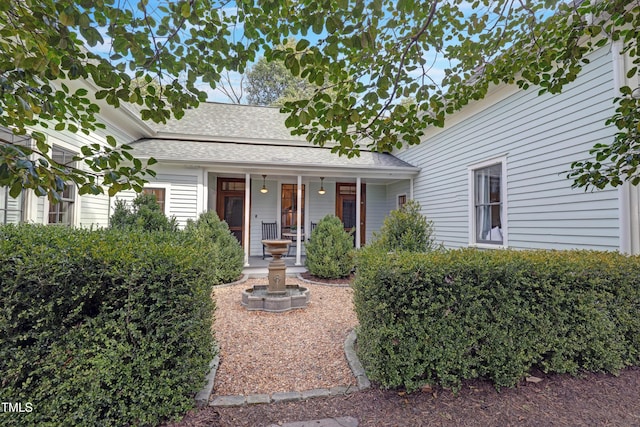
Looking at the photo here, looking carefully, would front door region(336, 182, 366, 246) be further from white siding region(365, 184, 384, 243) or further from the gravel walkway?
the gravel walkway

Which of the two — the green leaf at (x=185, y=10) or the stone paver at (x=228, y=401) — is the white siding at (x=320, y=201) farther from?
the green leaf at (x=185, y=10)

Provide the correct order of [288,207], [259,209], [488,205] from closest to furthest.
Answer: [488,205]
[259,209]
[288,207]

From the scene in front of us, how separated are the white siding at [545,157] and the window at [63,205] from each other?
7768 mm

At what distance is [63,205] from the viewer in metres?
5.75

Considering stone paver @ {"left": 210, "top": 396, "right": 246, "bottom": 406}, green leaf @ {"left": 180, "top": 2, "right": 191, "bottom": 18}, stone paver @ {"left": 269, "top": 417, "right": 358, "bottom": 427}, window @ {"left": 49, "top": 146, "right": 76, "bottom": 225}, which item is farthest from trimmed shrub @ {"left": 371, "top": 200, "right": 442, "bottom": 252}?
window @ {"left": 49, "top": 146, "right": 76, "bottom": 225}

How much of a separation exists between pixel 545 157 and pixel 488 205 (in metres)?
1.48

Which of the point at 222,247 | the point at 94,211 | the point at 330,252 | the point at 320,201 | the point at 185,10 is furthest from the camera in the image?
the point at 320,201

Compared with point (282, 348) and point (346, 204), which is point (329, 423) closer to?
point (282, 348)

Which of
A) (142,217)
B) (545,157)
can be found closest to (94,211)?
(142,217)

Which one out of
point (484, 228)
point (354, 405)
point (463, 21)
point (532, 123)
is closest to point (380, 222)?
point (484, 228)

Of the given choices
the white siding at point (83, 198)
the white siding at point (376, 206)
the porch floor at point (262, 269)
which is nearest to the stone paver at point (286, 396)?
the white siding at point (83, 198)

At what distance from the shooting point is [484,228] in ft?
20.4

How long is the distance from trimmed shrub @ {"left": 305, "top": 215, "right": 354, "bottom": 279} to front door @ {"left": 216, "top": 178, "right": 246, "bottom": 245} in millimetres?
3724

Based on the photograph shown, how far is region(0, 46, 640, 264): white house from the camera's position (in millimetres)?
4184
